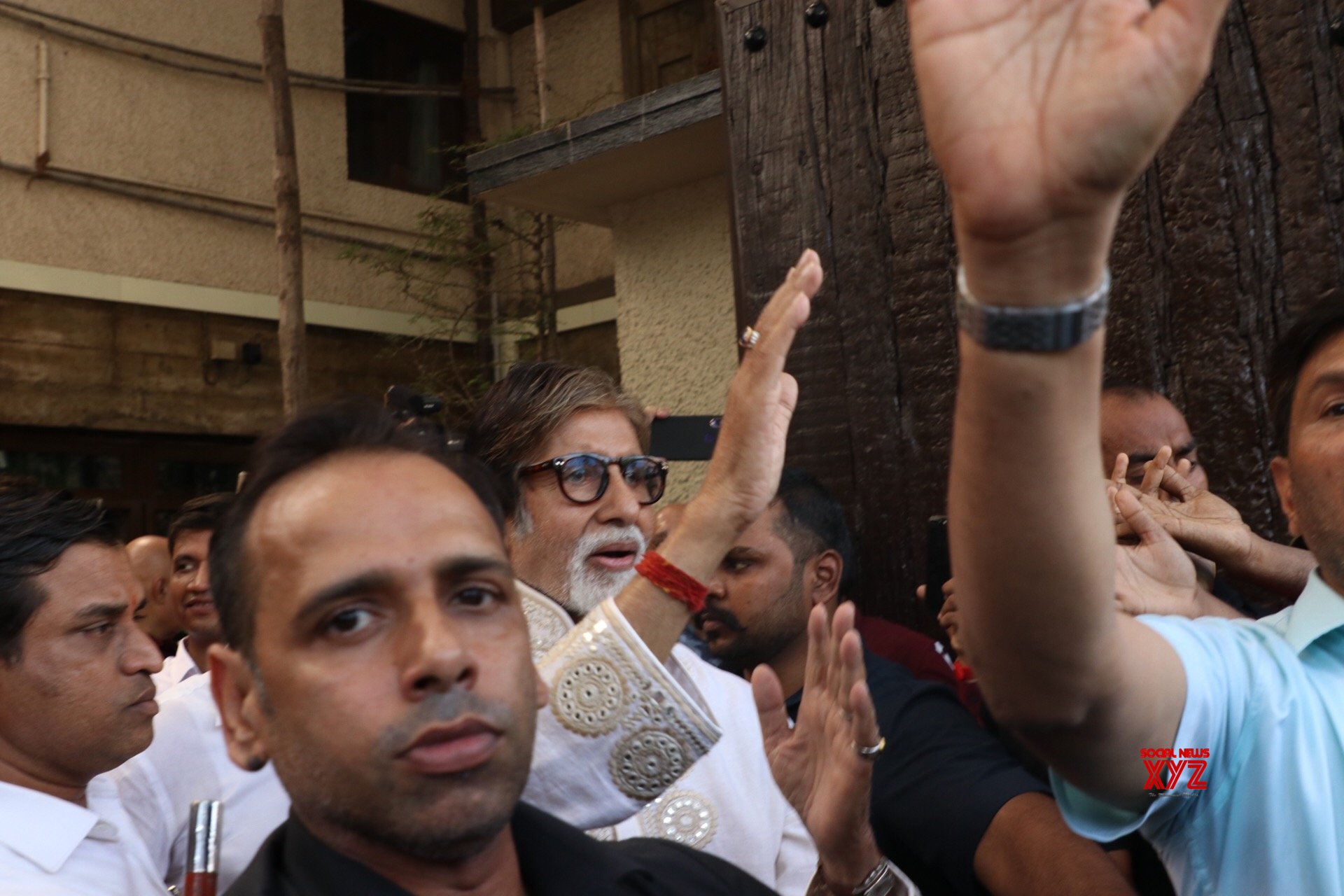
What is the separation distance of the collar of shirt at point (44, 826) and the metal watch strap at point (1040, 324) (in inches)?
69.6

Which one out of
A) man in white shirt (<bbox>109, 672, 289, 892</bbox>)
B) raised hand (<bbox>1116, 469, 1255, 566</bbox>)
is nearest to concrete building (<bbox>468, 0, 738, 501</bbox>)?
raised hand (<bbox>1116, 469, 1255, 566</bbox>)

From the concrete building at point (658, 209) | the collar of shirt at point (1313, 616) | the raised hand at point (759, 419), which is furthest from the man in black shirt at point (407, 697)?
the concrete building at point (658, 209)

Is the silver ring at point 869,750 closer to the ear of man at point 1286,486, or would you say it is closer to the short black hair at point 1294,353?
the ear of man at point 1286,486

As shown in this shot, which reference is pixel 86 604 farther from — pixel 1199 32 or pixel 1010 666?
pixel 1199 32

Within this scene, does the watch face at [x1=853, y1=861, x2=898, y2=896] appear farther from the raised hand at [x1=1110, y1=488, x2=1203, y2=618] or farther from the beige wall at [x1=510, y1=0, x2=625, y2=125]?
the beige wall at [x1=510, y1=0, x2=625, y2=125]

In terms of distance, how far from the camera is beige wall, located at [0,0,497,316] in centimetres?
898

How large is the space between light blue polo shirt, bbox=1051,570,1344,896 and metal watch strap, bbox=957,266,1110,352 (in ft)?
1.67

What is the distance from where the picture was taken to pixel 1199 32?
37.2 inches

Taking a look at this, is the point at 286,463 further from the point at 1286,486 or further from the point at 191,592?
the point at 191,592

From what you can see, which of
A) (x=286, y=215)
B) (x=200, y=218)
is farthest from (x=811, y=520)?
(x=200, y=218)

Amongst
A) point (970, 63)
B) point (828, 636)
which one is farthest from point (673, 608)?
point (970, 63)

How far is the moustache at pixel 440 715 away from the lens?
1.35m

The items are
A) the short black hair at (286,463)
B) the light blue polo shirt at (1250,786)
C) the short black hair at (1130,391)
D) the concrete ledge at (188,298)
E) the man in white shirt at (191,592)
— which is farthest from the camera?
the concrete ledge at (188,298)

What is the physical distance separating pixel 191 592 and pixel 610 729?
8.19 feet
